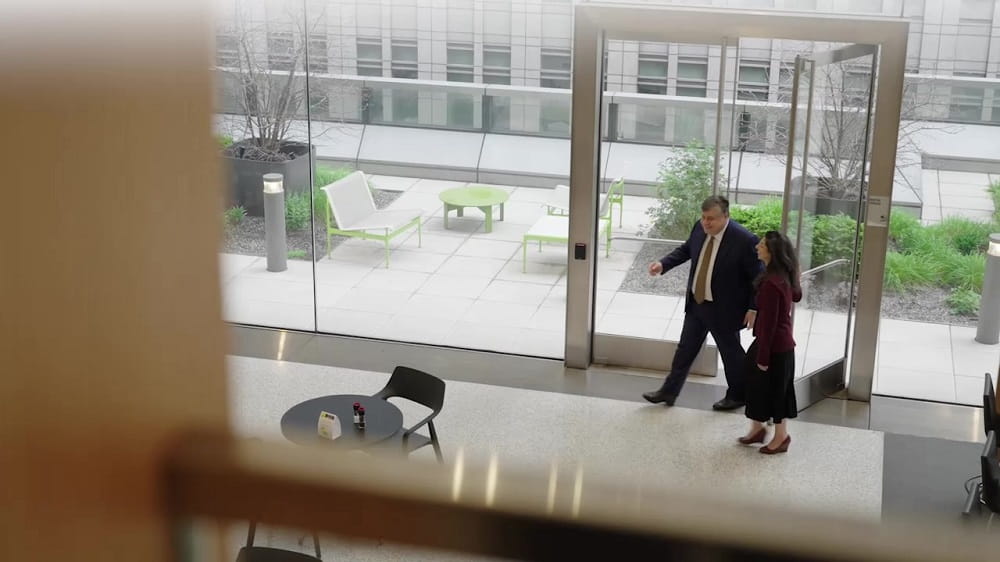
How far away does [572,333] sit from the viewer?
8.23 metres

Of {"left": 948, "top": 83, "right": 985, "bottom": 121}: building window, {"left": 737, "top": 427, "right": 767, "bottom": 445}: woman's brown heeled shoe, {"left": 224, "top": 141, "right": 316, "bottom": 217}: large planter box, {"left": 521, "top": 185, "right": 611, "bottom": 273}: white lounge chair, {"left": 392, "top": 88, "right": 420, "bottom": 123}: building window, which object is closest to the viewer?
{"left": 737, "top": 427, "right": 767, "bottom": 445}: woman's brown heeled shoe

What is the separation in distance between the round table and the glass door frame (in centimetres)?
246

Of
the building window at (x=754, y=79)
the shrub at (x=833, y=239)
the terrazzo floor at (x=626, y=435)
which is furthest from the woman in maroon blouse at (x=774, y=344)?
the building window at (x=754, y=79)

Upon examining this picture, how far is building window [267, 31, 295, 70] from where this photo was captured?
27.5 ft

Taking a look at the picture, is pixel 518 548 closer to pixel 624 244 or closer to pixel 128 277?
pixel 128 277

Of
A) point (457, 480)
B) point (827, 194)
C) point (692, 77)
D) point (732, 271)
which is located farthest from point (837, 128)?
point (457, 480)

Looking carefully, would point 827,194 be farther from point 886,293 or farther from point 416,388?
point 416,388

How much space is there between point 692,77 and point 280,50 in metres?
3.09

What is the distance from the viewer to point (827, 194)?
7.44 meters

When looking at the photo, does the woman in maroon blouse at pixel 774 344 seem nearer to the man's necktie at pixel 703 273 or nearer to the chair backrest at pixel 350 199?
the man's necktie at pixel 703 273

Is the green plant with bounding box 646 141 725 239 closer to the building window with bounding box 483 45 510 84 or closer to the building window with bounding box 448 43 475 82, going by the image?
the building window with bounding box 483 45 510 84

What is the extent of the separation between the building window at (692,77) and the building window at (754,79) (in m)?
0.25

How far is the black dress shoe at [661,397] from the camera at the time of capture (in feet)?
24.7

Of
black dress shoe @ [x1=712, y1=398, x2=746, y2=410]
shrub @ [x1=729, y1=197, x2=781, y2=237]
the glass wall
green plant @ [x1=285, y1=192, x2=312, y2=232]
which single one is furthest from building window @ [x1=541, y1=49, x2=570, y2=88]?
black dress shoe @ [x1=712, y1=398, x2=746, y2=410]
